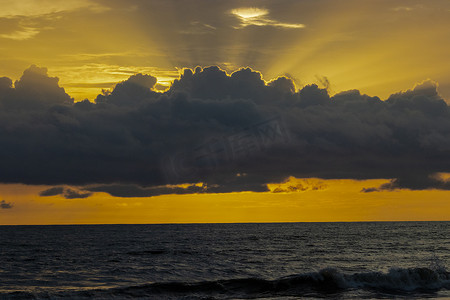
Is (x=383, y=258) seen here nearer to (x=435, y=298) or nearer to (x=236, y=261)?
(x=236, y=261)

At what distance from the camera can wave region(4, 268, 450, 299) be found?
121 ft

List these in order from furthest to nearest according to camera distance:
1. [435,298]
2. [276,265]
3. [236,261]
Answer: [236,261] → [276,265] → [435,298]

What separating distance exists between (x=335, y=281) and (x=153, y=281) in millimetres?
16410

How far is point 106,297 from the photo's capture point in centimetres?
3569

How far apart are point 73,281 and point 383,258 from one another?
4000 cm

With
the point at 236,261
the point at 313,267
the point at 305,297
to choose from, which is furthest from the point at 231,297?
the point at 236,261

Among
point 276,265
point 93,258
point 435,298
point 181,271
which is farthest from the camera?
point 93,258

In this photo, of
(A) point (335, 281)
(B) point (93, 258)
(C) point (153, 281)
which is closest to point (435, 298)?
(A) point (335, 281)

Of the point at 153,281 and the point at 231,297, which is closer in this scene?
the point at 231,297

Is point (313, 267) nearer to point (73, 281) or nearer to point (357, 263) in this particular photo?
point (357, 263)

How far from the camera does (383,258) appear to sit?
63781 millimetres

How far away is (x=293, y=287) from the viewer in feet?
131

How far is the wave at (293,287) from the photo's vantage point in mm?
36969

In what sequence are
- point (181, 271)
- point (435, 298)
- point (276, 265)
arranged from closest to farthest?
point (435, 298) < point (181, 271) < point (276, 265)
